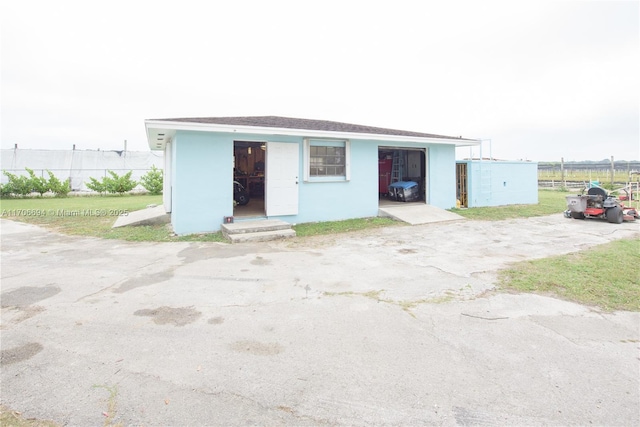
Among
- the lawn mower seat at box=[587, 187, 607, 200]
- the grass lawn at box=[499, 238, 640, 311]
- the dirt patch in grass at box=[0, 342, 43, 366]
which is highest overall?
the lawn mower seat at box=[587, 187, 607, 200]

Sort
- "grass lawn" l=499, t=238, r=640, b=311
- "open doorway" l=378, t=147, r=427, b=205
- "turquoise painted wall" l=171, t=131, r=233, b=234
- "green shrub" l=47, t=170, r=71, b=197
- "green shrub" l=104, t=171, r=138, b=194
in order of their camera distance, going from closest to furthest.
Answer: "grass lawn" l=499, t=238, r=640, b=311, "turquoise painted wall" l=171, t=131, r=233, b=234, "open doorway" l=378, t=147, r=427, b=205, "green shrub" l=47, t=170, r=71, b=197, "green shrub" l=104, t=171, r=138, b=194

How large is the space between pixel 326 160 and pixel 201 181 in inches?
144

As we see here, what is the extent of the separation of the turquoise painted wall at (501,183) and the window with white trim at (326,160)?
20.4 feet

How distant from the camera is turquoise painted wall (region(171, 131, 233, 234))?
7680 mm

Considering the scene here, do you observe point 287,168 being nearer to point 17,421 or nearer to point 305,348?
point 305,348

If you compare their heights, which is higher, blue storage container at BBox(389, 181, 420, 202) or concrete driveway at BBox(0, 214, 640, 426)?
blue storage container at BBox(389, 181, 420, 202)

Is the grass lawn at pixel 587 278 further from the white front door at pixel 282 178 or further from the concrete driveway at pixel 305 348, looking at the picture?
the white front door at pixel 282 178

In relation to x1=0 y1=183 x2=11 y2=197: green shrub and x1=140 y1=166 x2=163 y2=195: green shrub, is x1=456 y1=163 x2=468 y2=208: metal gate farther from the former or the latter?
x1=0 y1=183 x2=11 y2=197: green shrub

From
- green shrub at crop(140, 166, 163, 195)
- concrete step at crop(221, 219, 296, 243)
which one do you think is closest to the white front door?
concrete step at crop(221, 219, 296, 243)

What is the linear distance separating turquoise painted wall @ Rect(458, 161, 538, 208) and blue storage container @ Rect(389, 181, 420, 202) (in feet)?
7.39

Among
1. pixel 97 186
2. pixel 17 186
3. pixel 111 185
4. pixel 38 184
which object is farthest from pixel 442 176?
pixel 17 186

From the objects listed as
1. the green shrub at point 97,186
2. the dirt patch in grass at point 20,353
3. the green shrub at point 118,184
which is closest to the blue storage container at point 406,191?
the dirt patch in grass at point 20,353

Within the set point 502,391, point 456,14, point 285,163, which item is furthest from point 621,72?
point 502,391

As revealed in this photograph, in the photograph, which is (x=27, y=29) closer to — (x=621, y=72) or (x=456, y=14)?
(x=456, y=14)
